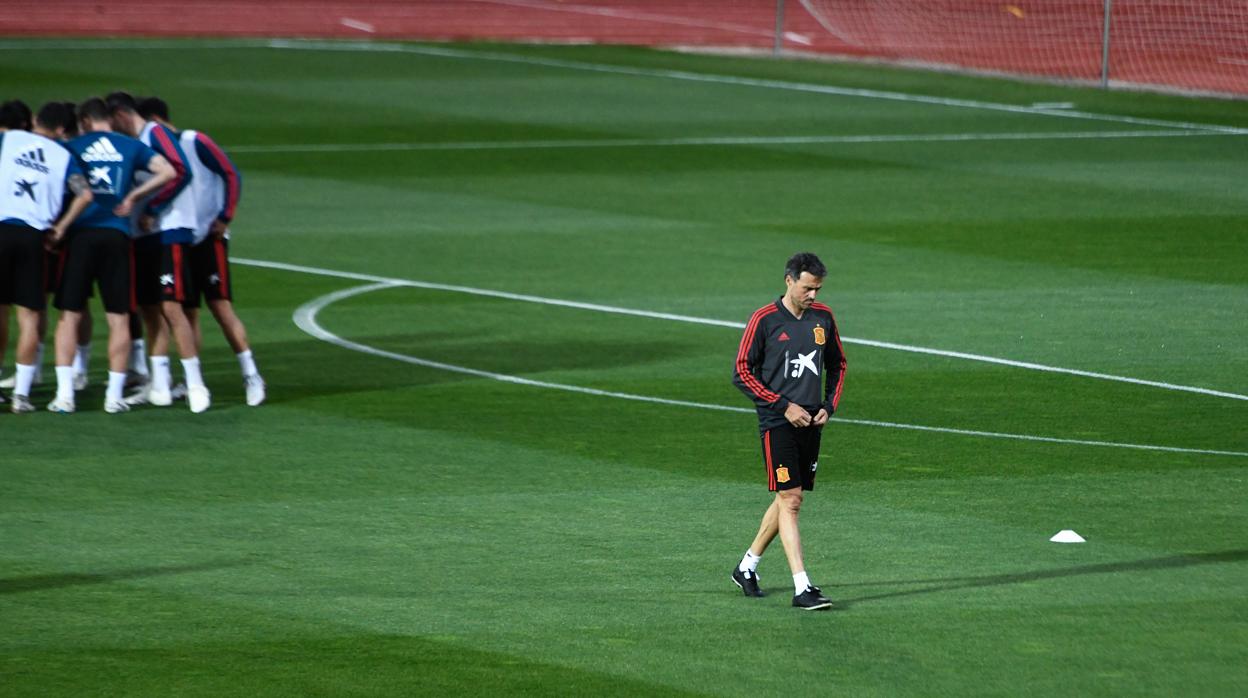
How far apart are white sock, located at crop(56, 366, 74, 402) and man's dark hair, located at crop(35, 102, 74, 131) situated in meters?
1.73

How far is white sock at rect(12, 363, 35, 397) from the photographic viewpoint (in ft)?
48.4

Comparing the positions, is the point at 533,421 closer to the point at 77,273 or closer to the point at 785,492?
the point at 77,273

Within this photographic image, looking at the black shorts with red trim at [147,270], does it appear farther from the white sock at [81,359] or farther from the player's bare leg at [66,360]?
the white sock at [81,359]

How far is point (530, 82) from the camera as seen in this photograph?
3669cm

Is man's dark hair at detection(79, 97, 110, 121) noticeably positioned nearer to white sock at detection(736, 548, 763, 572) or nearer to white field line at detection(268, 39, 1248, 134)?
white sock at detection(736, 548, 763, 572)

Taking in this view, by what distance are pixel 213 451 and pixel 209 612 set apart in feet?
12.2

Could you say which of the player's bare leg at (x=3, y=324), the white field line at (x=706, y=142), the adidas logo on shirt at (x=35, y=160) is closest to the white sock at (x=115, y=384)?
the player's bare leg at (x=3, y=324)

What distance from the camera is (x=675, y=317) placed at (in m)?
18.5

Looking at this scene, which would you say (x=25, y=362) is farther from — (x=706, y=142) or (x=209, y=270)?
(x=706, y=142)

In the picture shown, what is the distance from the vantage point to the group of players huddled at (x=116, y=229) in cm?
1440

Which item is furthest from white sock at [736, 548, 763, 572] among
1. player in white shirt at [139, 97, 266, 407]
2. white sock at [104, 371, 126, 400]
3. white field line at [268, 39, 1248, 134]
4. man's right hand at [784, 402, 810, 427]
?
white field line at [268, 39, 1248, 134]

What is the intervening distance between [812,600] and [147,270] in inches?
274

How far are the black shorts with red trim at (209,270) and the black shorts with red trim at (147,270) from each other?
0.86 ft

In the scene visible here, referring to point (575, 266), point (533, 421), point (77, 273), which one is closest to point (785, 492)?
point (533, 421)
